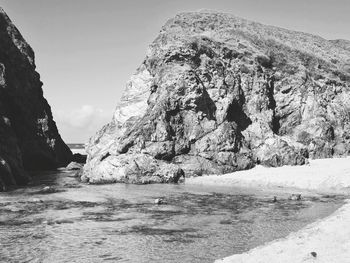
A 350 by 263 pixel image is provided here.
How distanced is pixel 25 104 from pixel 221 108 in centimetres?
4184

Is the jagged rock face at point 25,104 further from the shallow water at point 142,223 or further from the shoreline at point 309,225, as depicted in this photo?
the shoreline at point 309,225

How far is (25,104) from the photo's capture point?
277ft

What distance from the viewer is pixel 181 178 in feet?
197

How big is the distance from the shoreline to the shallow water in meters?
2.39

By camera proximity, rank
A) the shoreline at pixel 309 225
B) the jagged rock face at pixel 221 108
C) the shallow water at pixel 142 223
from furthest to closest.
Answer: the jagged rock face at pixel 221 108
the shallow water at pixel 142 223
the shoreline at pixel 309 225

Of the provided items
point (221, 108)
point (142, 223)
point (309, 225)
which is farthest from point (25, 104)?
point (309, 225)

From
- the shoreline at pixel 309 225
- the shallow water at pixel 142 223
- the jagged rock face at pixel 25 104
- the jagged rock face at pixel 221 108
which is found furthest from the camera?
the jagged rock face at pixel 25 104

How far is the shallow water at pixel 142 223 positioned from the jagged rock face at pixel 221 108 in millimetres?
15769

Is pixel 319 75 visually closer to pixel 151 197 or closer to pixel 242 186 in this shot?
pixel 242 186

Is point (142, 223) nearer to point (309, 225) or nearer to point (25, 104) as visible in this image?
point (309, 225)

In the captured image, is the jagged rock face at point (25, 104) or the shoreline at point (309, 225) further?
the jagged rock face at point (25, 104)

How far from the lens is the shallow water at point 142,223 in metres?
23.6

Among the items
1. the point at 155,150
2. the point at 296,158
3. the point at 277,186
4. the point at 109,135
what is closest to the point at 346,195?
the point at 277,186

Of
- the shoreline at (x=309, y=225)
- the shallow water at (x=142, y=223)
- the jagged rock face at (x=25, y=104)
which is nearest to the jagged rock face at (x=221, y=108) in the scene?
the shoreline at (x=309, y=225)
